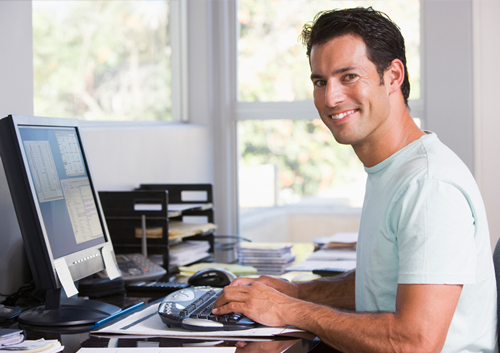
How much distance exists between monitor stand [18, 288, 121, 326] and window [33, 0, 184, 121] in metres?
0.91

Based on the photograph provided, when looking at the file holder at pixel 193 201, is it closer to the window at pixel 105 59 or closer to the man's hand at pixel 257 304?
the window at pixel 105 59

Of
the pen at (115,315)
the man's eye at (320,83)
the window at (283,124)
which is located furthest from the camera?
the window at (283,124)

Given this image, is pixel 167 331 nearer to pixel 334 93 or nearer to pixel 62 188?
pixel 62 188

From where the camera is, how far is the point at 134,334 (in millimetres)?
1154

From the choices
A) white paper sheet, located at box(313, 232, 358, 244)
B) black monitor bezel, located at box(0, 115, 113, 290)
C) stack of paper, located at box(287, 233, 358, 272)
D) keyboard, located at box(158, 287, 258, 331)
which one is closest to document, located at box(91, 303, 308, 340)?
keyboard, located at box(158, 287, 258, 331)

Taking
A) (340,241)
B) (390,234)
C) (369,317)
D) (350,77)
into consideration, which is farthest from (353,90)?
(340,241)

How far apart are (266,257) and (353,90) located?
995 mm

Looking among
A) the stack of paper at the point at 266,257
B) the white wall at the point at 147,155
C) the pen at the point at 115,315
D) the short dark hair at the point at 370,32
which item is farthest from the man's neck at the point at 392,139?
the white wall at the point at 147,155

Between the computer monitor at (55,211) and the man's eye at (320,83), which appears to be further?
the man's eye at (320,83)

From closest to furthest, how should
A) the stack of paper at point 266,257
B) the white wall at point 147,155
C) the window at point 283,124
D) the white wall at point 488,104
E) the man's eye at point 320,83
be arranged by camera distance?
the man's eye at point 320,83 < the stack of paper at point 266,257 < the white wall at point 147,155 < the white wall at point 488,104 < the window at point 283,124

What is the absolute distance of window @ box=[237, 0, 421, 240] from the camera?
126 inches

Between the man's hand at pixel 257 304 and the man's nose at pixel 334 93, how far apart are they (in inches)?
17.7

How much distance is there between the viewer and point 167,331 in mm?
1152

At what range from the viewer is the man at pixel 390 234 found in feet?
3.24
